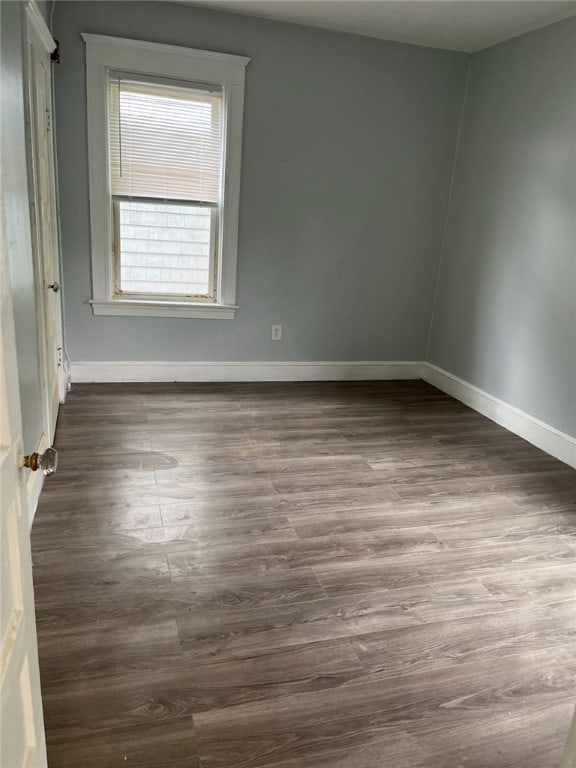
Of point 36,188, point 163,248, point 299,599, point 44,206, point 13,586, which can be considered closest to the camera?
point 13,586

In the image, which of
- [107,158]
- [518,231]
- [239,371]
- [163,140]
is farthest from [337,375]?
[107,158]

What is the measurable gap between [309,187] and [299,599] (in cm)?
309

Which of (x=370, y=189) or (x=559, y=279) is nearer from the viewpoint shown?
(x=559, y=279)

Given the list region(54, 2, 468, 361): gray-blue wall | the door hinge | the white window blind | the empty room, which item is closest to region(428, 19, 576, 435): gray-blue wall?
the empty room

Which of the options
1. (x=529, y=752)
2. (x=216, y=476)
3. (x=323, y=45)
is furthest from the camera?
(x=323, y=45)

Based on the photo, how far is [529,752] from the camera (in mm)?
1500

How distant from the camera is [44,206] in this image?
301 centimetres

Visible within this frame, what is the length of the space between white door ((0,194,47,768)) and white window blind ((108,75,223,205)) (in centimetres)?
312

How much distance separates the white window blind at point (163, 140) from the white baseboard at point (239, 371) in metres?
1.24

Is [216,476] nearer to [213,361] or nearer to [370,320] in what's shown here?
[213,361]

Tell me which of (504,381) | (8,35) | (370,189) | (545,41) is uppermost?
(545,41)

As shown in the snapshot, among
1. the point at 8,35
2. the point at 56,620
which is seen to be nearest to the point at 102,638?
the point at 56,620

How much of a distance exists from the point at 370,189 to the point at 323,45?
103cm

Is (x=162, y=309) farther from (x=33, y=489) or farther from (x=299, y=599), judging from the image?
(x=299, y=599)
